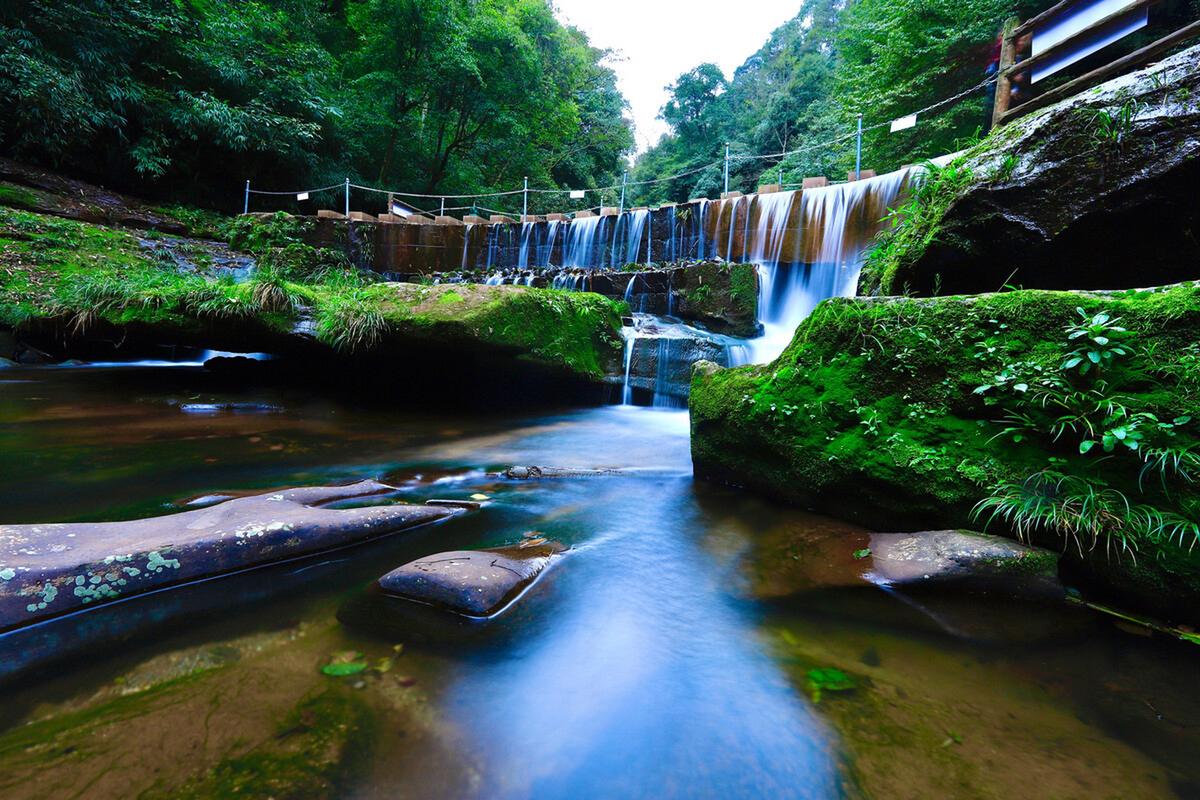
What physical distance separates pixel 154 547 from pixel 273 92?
19076 mm

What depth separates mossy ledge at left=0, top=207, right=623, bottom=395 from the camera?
237 inches

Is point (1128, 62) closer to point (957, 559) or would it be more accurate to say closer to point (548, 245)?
point (957, 559)

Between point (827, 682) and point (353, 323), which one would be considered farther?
point (353, 323)

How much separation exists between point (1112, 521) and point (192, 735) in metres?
3.51

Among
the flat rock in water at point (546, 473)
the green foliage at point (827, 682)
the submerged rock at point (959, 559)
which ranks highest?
the submerged rock at point (959, 559)

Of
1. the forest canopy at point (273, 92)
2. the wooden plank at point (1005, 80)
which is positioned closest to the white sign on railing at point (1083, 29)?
the wooden plank at point (1005, 80)

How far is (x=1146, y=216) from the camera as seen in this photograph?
363 centimetres

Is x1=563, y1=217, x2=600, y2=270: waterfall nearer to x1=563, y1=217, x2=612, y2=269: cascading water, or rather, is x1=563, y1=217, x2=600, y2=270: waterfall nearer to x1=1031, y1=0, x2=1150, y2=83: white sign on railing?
x1=563, y1=217, x2=612, y2=269: cascading water

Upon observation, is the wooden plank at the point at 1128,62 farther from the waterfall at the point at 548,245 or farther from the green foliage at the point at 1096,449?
the waterfall at the point at 548,245

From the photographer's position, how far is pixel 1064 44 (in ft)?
22.9

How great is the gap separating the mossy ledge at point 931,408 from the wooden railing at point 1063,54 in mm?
5648

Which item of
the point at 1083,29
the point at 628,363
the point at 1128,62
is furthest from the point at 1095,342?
the point at 1083,29

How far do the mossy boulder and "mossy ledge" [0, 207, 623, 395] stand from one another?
3973 mm

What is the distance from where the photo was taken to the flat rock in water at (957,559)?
2.33 metres
